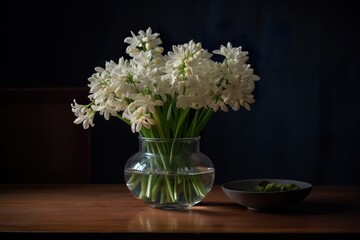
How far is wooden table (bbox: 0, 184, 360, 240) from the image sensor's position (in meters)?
1.32

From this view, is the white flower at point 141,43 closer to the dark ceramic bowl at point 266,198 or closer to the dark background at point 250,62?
the dark ceramic bowl at point 266,198

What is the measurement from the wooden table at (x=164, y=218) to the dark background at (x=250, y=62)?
1383mm

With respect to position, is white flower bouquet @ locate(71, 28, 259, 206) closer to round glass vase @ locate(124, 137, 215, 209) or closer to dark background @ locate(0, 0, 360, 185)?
round glass vase @ locate(124, 137, 215, 209)

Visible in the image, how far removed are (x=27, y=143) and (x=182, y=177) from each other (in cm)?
94

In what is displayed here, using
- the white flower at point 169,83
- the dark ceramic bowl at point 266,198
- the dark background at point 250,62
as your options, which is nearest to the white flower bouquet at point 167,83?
the white flower at point 169,83

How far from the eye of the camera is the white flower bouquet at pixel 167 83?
1458 millimetres

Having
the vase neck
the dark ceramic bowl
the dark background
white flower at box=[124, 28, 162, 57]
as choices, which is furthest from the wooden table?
the dark background

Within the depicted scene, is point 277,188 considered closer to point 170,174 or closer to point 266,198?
point 266,198

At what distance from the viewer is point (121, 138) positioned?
3191mm

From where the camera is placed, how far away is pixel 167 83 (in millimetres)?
1497

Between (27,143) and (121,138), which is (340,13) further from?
(27,143)

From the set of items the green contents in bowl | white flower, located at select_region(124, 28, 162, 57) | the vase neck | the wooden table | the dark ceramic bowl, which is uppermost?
white flower, located at select_region(124, 28, 162, 57)

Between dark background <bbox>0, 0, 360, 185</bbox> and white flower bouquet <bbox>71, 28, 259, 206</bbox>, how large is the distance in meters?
1.64

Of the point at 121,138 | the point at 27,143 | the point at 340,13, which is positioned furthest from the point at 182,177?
the point at 340,13
